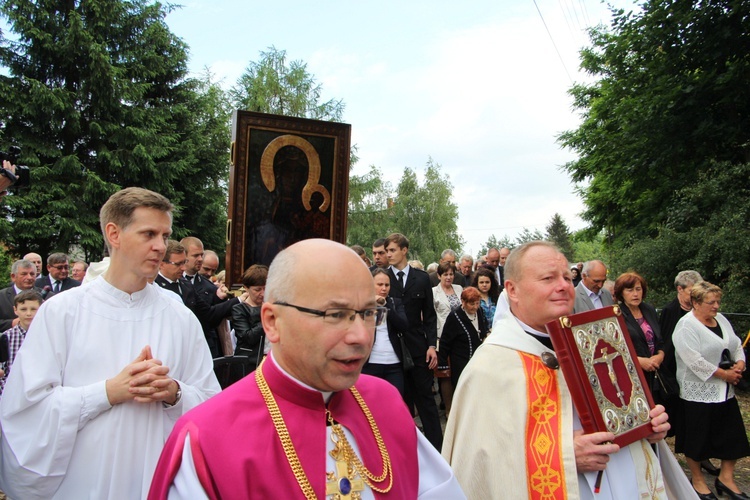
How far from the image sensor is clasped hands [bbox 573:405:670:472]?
2.75m

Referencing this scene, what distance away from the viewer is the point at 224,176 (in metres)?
26.7

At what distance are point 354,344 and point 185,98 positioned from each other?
25541 millimetres

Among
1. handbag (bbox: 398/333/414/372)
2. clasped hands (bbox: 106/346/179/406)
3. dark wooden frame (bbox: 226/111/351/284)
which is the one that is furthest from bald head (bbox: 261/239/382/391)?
dark wooden frame (bbox: 226/111/351/284)

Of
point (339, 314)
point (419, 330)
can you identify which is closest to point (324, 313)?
point (339, 314)

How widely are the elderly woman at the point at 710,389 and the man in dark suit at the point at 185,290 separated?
4528 millimetres

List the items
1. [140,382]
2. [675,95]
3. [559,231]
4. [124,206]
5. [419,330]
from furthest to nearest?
[559,231]
[675,95]
[419,330]
[124,206]
[140,382]

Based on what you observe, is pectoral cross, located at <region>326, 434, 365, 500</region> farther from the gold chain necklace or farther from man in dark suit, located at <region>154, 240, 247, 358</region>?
man in dark suit, located at <region>154, 240, 247, 358</region>

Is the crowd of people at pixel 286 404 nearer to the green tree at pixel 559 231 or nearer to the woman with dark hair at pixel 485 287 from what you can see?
the woman with dark hair at pixel 485 287

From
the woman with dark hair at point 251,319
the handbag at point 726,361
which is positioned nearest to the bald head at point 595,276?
the handbag at point 726,361

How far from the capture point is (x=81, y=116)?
2238 cm

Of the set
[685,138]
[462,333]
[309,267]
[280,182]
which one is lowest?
[462,333]

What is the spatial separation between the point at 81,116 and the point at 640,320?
2133cm

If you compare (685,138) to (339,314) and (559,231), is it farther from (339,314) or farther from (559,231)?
(559,231)

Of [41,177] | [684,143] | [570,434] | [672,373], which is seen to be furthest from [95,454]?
[41,177]
